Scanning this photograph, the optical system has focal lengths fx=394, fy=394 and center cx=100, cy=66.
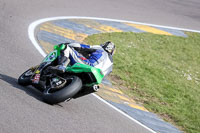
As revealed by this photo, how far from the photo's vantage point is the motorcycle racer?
682 centimetres

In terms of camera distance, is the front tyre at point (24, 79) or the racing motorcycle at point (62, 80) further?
the front tyre at point (24, 79)

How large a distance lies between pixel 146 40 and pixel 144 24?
5.20 feet

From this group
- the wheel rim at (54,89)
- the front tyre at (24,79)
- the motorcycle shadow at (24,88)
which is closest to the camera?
the wheel rim at (54,89)

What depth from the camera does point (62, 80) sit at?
22.3 ft

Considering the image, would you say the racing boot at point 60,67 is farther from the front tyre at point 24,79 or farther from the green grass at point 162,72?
the green grass at point 162,72

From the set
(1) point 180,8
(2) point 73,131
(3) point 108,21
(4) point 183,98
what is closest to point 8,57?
(2) point 73,131

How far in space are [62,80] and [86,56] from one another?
0.85 m

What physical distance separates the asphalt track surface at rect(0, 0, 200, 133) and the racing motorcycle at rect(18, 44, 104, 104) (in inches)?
7.4

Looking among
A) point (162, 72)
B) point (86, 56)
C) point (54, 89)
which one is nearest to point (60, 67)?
point (54, 89)

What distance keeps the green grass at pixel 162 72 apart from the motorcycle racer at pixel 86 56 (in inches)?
94.4

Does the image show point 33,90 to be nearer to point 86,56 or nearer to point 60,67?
point 60,67

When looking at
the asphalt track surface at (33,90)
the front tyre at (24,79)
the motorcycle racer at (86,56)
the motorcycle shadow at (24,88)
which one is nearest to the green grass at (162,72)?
the asphalt track surface at (33,90)

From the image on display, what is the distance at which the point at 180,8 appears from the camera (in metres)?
18.7

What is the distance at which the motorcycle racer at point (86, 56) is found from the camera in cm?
682
